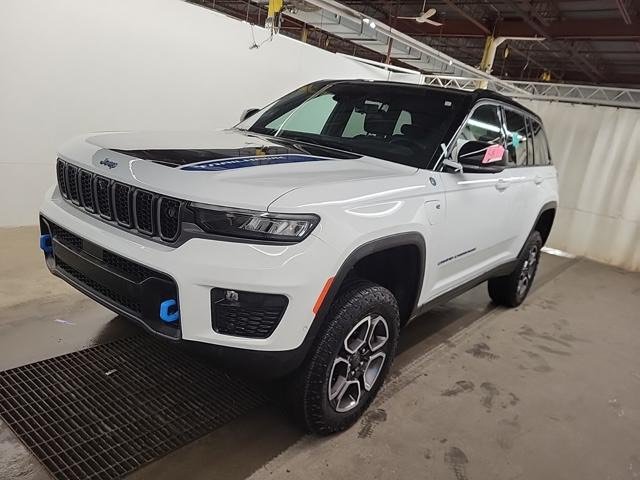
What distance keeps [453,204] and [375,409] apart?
1.18m

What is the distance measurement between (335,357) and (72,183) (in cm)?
144

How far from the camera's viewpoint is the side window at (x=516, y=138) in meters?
3.55

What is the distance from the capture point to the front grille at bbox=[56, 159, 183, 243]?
5.92 ft

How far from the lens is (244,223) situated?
1736 mm

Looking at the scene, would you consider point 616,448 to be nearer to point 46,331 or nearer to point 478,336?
A: point 478,336

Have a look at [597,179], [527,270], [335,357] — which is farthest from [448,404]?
[597,179]

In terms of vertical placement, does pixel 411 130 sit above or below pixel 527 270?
above

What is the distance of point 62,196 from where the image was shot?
2361mm

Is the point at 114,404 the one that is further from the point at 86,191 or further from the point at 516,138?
the point at 516,138

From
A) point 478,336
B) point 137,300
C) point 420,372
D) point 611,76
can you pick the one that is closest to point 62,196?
point 137,300

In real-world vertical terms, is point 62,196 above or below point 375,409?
above

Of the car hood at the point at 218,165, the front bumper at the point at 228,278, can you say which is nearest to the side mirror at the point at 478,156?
the car hood at the point at 218,165

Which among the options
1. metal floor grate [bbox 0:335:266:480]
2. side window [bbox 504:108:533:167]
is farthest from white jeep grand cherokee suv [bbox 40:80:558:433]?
metal floor grate [bbox 0:335:266:480]

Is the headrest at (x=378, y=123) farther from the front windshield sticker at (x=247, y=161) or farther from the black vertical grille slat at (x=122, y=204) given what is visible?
the black vertical grille slat at (x=122, y=204)
